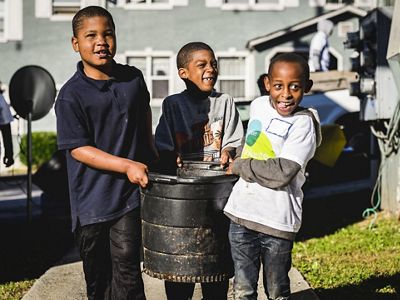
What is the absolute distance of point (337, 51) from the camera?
21219mm

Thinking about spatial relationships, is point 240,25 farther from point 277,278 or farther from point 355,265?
point 277,278

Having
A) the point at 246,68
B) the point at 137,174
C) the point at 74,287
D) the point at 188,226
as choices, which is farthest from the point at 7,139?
the point at 246,68

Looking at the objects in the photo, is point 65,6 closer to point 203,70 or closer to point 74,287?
point 74,287

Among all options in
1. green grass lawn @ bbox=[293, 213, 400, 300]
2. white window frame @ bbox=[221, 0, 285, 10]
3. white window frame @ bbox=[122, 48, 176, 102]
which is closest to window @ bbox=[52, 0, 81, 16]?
white window frame @ bbox=[122, 48, 176, 102]

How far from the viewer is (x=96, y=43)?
3.68 metres

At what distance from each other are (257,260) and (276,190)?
0.43 m

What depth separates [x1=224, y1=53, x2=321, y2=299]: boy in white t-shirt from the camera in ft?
11.7

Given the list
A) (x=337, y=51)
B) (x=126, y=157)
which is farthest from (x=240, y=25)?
(x=126, y=157)

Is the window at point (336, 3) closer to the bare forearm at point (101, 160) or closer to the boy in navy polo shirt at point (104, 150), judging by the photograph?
the boy in navy polo shirt at point (104, 150)

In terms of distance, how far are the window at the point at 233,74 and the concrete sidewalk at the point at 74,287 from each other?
15418mm

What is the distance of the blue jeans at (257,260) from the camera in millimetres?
3678

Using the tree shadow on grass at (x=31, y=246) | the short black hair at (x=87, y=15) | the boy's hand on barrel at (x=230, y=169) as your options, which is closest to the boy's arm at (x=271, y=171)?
the boy's hand on barrel at (x=230, y=169)

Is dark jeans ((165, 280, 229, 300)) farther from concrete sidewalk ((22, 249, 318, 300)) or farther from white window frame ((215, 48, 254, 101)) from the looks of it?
white window frame ((215, 48, 254, 101))

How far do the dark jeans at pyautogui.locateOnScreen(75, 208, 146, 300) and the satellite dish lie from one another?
469 cm
